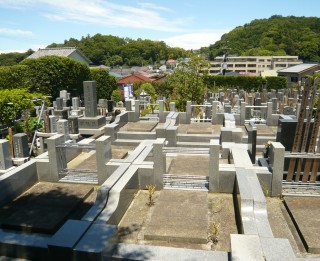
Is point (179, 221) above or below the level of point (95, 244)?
below

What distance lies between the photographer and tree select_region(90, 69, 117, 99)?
128ft

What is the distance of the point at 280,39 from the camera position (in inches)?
4614

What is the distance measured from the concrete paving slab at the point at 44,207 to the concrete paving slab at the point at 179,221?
2.01 metres

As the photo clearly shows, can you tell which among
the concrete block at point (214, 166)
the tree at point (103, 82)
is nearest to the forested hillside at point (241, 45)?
the tree at point (103, 82)

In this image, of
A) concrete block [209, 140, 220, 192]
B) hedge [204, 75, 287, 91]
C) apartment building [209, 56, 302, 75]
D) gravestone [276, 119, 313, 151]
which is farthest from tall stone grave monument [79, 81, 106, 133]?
apartment building [209, 56, 302, 75]

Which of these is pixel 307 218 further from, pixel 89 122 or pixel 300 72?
pixel 300 72

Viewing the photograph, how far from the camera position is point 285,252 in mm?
4301

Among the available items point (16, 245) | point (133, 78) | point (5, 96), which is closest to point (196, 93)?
point (5, 96)

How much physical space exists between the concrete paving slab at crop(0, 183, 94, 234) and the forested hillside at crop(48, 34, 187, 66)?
11496cm

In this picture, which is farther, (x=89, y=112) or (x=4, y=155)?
(x=89, y=112)

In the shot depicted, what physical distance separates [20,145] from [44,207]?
647cm

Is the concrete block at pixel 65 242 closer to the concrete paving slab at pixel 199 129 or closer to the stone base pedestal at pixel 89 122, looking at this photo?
the concrete paving slab at pixel 199 129

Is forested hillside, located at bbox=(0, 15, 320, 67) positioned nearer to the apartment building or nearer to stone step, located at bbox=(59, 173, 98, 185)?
the apartment building

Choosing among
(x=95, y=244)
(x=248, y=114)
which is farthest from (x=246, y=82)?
(x=95, y=244)
